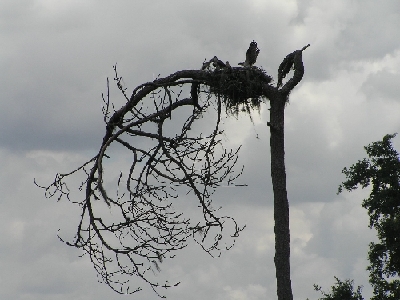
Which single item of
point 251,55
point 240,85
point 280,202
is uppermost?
point 251,55

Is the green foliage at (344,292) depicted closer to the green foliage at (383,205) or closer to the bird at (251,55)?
the green foliage at (383,205)

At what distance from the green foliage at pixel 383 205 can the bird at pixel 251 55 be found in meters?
9.98

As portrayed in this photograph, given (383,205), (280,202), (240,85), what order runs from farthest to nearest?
(383,205) < (240,85) < (280,202)

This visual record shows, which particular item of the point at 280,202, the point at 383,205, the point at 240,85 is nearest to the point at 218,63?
the point at 240,85

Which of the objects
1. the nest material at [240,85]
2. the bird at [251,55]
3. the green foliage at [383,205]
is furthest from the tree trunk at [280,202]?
the green foliage at [383,205]

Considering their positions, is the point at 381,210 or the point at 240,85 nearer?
the point at 240,85

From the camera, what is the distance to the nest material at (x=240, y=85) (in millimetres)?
8883

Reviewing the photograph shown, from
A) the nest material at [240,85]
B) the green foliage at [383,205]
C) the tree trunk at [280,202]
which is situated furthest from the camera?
→ the green foliage at [383,205]

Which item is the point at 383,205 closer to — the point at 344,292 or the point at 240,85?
the point at 344,292

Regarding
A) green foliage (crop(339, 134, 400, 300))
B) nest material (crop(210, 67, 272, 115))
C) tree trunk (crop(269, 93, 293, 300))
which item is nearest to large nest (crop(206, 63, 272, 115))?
nest material (crop(210, 67, 272, 115))

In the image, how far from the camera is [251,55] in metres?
9.31

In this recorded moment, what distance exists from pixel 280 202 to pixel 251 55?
7.76 ft

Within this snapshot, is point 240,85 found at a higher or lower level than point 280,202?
higher

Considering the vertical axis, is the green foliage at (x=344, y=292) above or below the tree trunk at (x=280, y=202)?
above
